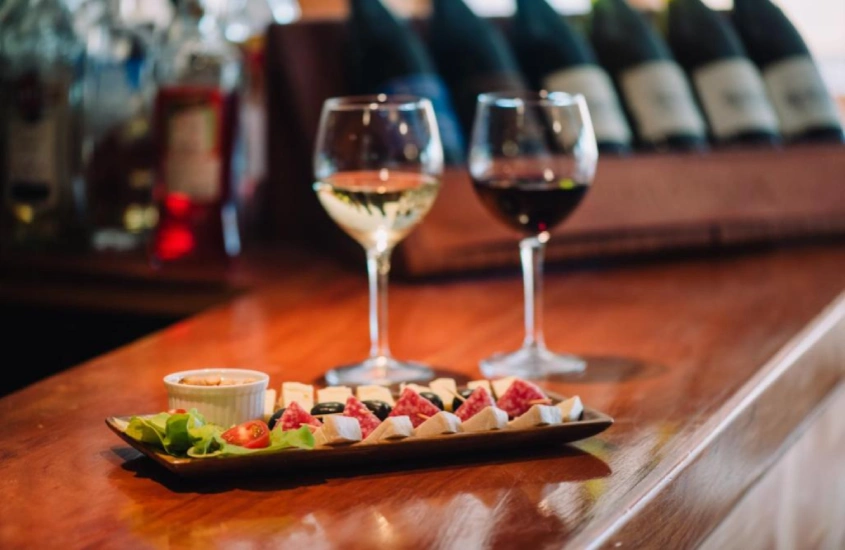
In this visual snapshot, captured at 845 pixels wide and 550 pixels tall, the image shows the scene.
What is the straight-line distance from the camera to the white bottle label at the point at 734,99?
72.7 inches

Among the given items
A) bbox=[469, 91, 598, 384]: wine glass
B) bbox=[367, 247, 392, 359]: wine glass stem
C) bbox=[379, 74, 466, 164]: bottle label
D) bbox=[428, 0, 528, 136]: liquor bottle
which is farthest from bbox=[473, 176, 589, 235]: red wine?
bbox=[428, 0, 528, 136]: liquor bottle

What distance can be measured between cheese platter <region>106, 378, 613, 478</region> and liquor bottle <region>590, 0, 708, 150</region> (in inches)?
40.1

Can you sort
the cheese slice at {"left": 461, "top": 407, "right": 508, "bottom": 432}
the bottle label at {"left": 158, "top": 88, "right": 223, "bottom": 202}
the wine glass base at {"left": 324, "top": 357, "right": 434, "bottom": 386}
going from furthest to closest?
the bottle label at {"left": 158, "top": 88, "right": 223, "bottom": 202}, the wine glass base at {"left": 324, "top": 357, "right": 434, "bottom": 386}, the cheese slice at {"left": 461, "top": 407, "right": 508, "bottom": 432}

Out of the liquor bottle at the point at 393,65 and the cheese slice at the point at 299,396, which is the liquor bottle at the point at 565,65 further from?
the cheese slice at the point at 299,396

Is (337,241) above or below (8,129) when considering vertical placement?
below

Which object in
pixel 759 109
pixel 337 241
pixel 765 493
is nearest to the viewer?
pixel 765 493

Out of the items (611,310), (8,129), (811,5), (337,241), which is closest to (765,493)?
(611,310)

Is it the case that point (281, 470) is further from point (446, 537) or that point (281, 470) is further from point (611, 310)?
point (611, 310)

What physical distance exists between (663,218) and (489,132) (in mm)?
629

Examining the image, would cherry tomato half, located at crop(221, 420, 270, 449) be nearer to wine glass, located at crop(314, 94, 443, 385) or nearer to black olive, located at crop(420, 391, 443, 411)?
black olive, located at crop(420, 391, 443, 411)

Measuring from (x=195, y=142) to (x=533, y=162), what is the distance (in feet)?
1.99

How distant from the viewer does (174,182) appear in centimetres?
158

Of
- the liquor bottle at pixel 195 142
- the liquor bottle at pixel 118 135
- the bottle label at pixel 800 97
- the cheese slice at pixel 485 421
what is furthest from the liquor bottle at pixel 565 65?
the cheese slice at pixel 485 421

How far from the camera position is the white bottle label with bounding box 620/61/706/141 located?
5.82 feet
